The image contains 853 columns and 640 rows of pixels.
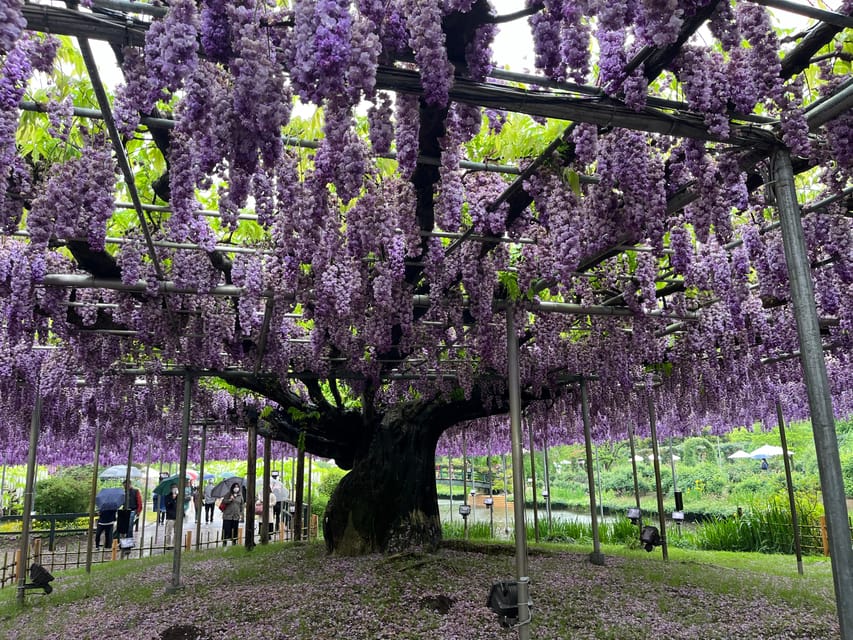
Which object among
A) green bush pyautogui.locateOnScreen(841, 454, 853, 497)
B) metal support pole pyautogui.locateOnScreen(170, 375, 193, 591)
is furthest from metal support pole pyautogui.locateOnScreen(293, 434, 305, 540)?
green bush pyautogui.locateOnScreen(841, 454, 853, 497)

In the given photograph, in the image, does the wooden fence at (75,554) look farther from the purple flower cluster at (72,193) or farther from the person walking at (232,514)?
the purple flower cluster at (72,193)

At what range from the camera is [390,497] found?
8.80 meters

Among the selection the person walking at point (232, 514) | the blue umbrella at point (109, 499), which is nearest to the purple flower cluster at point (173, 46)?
the person walking at point (232, 514)

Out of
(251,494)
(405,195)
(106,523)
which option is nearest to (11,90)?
(405,195)

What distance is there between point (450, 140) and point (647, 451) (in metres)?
26.0

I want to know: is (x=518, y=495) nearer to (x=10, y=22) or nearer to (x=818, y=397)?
(x=818, y=397)

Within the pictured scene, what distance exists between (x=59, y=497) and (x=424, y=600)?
45.0 ft

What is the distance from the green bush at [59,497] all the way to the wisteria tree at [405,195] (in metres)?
8.41

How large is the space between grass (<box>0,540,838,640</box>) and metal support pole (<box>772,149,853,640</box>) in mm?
3163

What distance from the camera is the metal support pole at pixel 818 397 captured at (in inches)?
90.6

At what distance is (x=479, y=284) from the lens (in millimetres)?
5016

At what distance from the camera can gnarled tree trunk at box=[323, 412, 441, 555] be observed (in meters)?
8.62

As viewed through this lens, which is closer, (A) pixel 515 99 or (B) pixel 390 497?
(A) pixel 515 99

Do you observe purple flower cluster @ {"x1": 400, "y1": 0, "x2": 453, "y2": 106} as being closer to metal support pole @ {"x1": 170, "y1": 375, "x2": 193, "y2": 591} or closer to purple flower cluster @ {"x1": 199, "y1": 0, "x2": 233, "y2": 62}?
purple flower cluster @ {"x1": 199, "y1": 0, "x2": 233, "y2": 62}
